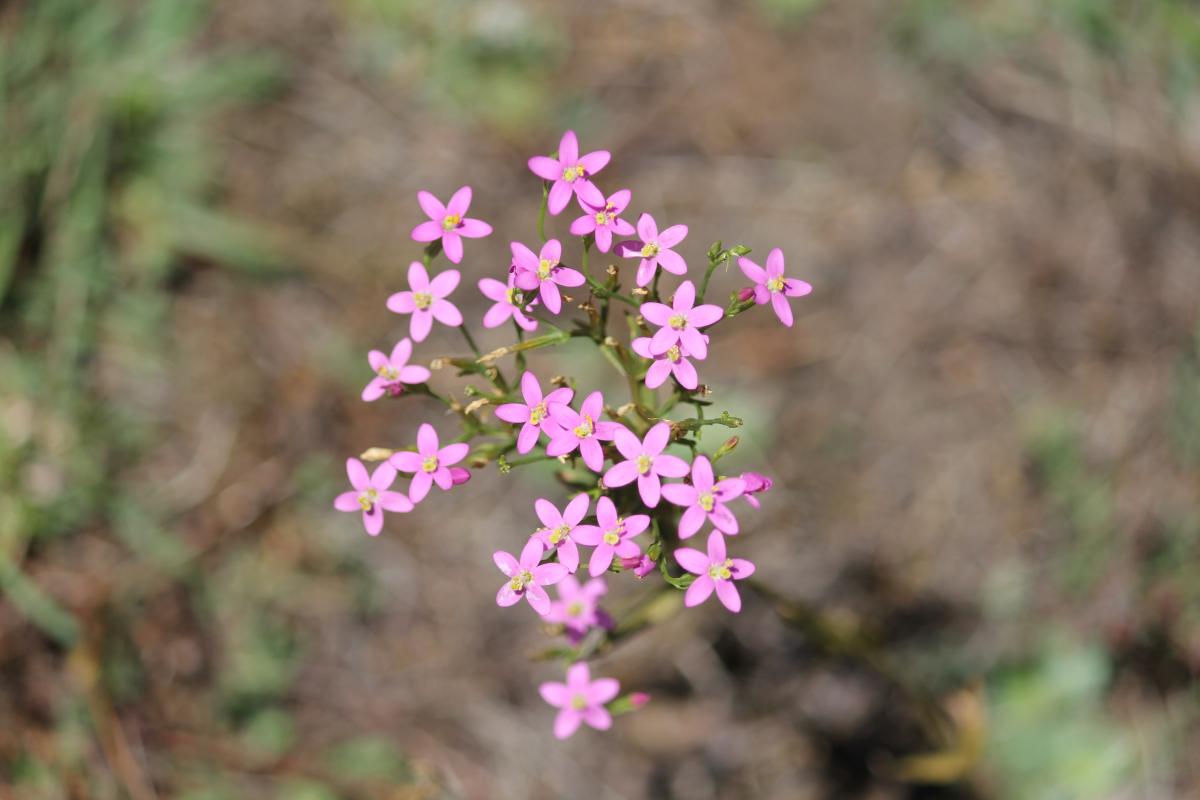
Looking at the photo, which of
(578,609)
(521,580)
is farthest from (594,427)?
(578,609)

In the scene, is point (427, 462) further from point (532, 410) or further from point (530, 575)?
point (530, 575)

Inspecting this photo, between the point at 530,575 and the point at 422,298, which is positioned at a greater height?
the point at 422,298

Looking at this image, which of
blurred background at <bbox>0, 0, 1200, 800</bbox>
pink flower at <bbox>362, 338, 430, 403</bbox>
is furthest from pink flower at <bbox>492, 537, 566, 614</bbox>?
blurred background at <bbox>0, 0, 1200, 800</bbox>

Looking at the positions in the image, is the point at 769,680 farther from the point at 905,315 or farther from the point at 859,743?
the point at 905,315

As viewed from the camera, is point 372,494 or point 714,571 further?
point 372,494

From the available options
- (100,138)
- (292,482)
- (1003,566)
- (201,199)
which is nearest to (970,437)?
(1003,566)

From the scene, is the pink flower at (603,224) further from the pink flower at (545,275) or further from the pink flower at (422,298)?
the pink flower at (422,298)
